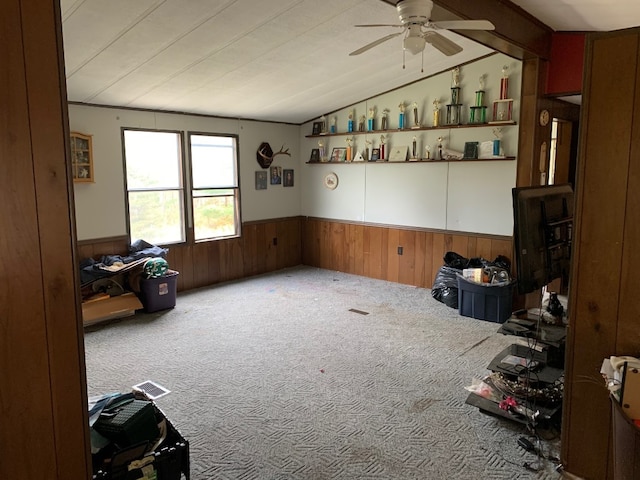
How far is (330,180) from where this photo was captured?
6.94 metres

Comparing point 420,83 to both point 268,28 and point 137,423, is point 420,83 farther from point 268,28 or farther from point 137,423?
point 137,423

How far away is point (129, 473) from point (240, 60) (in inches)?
137

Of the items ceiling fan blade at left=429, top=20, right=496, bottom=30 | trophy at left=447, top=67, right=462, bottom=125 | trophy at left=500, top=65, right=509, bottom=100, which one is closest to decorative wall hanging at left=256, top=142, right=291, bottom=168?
trophy at left=447, top=67, right=462, bottom=125

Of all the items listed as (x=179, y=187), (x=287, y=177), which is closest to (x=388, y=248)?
(x=287, y=177)

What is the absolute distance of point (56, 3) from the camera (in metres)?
1.39

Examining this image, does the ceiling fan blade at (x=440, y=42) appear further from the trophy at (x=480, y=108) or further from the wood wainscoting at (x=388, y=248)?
the wood wainscoting at (x=388, y=248)

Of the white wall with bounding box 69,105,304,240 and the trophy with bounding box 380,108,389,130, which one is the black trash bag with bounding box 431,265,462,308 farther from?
the white wall with bounding box 69,105,304,240

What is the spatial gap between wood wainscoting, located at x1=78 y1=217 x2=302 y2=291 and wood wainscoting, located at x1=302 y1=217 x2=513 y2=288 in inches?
13.7

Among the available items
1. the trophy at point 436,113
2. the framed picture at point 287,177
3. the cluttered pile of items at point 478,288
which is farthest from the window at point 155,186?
the cluttered pile of items at point 478,288

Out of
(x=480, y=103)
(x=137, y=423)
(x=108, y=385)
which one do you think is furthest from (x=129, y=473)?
(x=480, y=103)

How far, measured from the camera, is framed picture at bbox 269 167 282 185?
6.94 m

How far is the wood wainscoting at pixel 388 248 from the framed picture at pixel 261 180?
3.20 feet

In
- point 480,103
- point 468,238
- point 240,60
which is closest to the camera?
point 240,60

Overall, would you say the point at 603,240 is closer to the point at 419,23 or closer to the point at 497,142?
the point at 419,23
